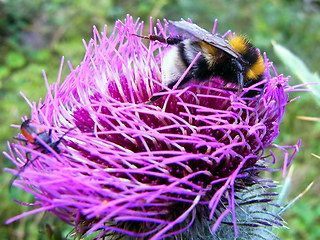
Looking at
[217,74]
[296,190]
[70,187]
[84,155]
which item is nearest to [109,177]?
[70,187]

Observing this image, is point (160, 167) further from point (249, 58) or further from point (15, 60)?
point (15, 60)

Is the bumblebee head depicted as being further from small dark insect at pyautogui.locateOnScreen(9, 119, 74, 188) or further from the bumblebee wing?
small dark insect at pyautogui.locateOnScreen(9, 119, 74, 188)

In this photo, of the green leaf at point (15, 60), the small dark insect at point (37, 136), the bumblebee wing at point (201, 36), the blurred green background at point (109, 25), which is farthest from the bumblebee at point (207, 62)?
the green leaf at point (15, 60)

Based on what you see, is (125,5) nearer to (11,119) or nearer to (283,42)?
(283,42)

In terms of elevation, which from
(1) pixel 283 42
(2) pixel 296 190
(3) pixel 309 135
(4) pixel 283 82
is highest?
(4) pixel 283 82

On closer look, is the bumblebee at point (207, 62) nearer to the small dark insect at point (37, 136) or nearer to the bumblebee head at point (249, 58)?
the bumblebee head at point (249, 58)

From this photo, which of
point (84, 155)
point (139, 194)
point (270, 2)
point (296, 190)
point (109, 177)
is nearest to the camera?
point (139, 194)

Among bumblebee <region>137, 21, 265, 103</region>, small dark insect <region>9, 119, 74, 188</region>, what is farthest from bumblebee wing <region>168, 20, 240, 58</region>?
small dark insect <region>9, 119, 74, 188</region>
